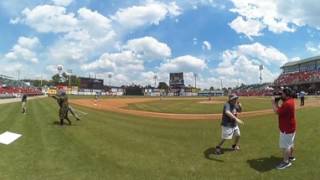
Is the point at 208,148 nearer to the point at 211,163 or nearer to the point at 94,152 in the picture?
the point at 211,163

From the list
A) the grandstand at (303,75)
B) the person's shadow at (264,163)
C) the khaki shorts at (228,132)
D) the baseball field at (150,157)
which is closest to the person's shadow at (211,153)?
the baseball field at (150,157)

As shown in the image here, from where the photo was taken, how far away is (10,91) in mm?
98500

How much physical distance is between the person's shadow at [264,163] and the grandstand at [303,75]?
241 ft

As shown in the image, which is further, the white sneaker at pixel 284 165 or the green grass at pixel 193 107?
the green grass at pixel 193 107

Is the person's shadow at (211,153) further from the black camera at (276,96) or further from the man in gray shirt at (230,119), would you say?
the black camera at (276,96)

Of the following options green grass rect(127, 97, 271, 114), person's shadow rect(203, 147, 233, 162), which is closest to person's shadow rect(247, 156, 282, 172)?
person's shadow rect(203, 147, 233, 162)

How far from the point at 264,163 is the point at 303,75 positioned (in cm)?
11444

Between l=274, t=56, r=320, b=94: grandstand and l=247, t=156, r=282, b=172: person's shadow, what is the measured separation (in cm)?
7343

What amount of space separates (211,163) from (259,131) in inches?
314

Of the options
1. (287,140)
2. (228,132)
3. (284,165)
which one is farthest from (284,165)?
(228,132)

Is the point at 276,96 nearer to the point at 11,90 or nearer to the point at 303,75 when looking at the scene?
the point at 11,90

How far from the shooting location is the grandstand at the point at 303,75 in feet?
343

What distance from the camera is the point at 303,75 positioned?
4724 inches

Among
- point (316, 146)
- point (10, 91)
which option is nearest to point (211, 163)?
point (316, 146)
